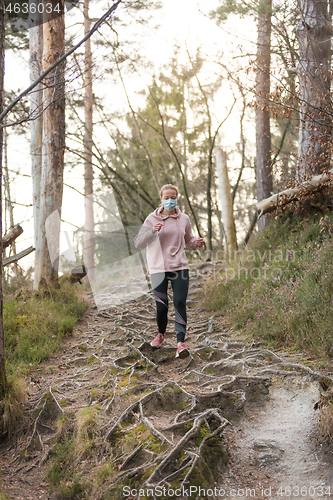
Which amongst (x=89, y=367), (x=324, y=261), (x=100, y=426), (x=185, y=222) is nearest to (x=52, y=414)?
(x=100, y=426)

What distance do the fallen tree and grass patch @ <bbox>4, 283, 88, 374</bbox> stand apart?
444 centimetres

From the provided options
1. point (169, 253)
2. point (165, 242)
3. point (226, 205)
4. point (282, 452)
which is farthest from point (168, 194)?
point (226, 205)

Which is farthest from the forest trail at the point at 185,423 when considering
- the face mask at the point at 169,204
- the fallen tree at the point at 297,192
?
the fallen tree at the point at 297,192

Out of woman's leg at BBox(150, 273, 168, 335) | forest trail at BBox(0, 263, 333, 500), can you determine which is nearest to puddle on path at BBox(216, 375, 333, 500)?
forest trail at BBox(0, 263, 333, 500)

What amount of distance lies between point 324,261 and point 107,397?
3.62 metres

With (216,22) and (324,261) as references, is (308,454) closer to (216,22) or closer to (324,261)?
(324,261)

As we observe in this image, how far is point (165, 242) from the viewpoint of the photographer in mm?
5129

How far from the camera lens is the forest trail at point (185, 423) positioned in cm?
290

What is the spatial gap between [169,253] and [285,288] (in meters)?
2.01

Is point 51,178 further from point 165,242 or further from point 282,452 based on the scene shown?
point 282,452

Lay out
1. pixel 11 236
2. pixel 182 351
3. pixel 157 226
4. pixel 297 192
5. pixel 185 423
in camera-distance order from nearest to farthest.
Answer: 1. pixel 185 423
2. pixel 157 226
3. pixel 182 351
4. pixel 297 192
5. pixel 11 236

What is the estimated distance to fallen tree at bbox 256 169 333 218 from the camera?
6.68 metres

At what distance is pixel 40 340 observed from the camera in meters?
6.23

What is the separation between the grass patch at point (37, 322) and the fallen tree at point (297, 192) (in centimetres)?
444
